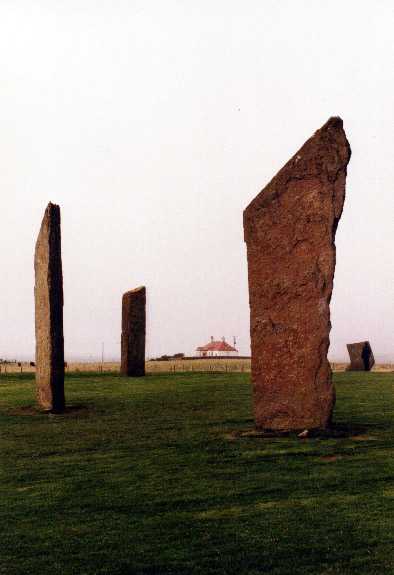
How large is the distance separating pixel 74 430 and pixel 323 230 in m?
4.71

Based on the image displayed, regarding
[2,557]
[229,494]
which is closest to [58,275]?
[229,494]

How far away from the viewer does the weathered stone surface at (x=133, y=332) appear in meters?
20.8

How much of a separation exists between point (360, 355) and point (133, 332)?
9.08 metres

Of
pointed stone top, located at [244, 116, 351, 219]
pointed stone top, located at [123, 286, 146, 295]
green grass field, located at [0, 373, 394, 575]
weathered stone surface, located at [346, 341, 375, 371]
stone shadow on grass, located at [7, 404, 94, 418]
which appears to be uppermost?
pointed stone top, located at [244, 116, 351, 219]

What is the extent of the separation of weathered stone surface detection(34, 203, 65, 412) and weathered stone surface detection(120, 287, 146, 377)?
799 cm

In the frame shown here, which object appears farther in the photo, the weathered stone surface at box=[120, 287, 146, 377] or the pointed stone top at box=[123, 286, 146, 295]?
the pointed stone top at box=[123, 286, 146, 295]

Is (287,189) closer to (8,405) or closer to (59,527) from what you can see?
(59,527)

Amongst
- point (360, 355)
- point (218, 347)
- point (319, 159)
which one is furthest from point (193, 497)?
point (218, 347)

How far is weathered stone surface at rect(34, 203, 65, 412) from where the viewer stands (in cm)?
1234

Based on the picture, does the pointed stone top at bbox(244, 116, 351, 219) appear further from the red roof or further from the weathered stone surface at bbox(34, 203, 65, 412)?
the red roof

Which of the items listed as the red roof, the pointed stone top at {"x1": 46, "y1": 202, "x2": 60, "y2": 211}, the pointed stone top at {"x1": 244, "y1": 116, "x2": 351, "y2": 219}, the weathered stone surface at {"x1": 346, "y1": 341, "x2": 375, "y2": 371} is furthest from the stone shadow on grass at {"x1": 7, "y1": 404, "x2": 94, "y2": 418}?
the red roof

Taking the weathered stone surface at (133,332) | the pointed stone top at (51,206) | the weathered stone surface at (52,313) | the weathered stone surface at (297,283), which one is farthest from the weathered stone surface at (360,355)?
the weathered stone surface at (297,283)

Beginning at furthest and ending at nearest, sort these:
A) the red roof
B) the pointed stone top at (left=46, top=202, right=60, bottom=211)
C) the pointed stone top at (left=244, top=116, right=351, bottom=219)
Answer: the red roof, the pointed stone top at (left=46, top=202, right=60, bottom=211), the pointed stone top at (left=244, top=116, right=351, bottom=219)

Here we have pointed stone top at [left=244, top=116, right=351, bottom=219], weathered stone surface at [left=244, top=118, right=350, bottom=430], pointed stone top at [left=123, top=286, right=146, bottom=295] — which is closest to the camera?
weathered stone surface at [left=244, top=118, right=350, bottom=430]
